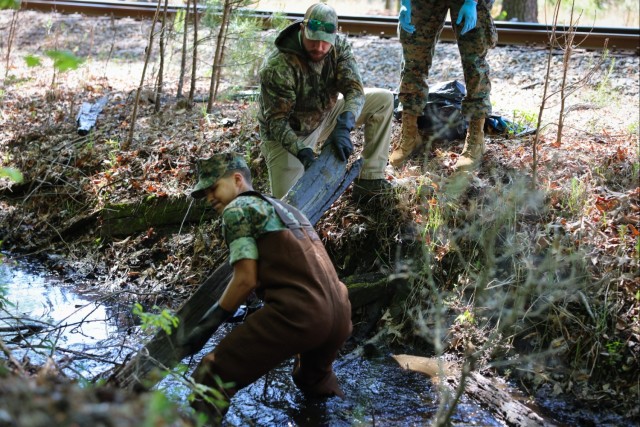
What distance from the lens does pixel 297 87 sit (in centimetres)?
579

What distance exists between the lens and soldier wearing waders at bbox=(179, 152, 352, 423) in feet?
13.0

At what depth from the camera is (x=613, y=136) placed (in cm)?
664

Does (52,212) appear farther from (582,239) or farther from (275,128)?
(582,239)

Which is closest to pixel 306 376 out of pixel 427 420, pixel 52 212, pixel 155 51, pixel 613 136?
pixel 427 420

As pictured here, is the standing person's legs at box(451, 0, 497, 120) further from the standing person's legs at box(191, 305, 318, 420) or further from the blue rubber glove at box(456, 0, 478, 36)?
the standing person's legs at box(191, 305, 318, 420)

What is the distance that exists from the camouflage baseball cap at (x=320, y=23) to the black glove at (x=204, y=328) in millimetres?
2318

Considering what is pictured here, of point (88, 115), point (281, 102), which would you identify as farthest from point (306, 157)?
point (88, 115)

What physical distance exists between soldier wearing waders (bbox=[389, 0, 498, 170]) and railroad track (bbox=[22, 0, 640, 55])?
0.85 metres

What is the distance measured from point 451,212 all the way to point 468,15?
5.61ft

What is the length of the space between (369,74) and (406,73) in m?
3.50

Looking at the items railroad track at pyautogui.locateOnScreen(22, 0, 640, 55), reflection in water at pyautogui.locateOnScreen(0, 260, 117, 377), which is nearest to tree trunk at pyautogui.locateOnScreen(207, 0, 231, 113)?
railroad track at pyautogui.locateOnScreen(22, 0, 640, 55)

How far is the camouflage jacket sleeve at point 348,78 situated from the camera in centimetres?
579

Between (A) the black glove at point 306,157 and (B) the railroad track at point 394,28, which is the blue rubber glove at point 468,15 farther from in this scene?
(A) the black glove at point 306,157

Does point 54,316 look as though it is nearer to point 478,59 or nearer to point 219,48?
point 219,48
